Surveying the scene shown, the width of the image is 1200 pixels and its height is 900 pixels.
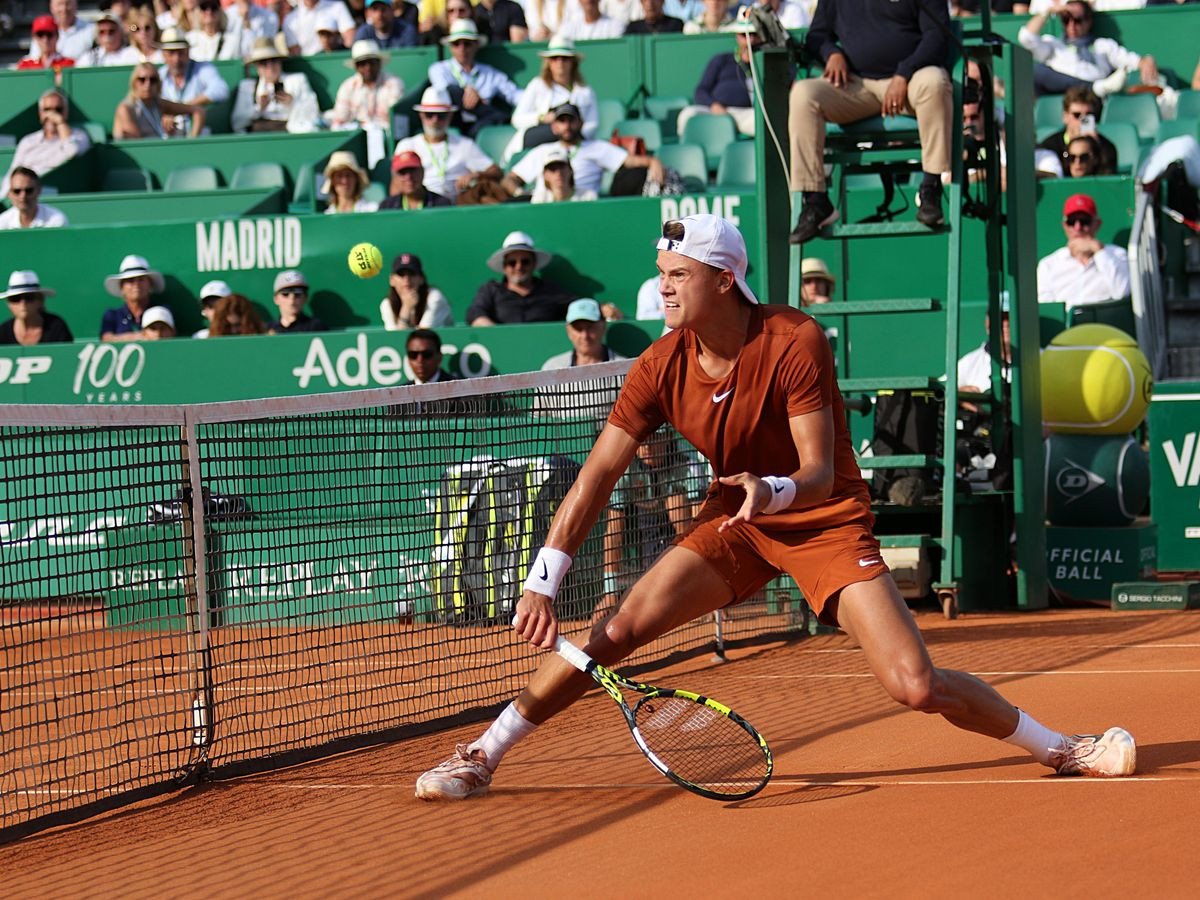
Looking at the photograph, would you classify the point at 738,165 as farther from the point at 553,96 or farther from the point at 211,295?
the point at 211,295

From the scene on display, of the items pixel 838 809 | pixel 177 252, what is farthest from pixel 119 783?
pixel 177 252

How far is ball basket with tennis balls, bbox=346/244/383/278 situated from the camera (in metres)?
13.7

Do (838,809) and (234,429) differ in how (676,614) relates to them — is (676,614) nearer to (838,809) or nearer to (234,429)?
(838,809)

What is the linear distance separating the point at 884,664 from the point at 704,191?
9.28m

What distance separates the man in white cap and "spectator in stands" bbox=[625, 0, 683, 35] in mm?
1324

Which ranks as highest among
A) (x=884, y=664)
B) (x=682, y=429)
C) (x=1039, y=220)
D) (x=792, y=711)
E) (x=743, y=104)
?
(x=743, y=104)

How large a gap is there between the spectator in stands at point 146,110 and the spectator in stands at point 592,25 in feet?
11.7

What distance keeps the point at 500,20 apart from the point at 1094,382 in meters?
8.65

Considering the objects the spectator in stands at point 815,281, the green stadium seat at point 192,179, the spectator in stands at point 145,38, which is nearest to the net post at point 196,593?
the spectator in stands at point 815,281

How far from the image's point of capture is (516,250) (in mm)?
13148

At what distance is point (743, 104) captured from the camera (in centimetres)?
1599

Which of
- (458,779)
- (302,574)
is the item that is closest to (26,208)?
(302,574)

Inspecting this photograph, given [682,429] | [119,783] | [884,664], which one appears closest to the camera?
[884,664]

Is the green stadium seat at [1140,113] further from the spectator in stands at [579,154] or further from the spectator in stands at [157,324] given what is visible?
the spectator in stands at [157,324]
